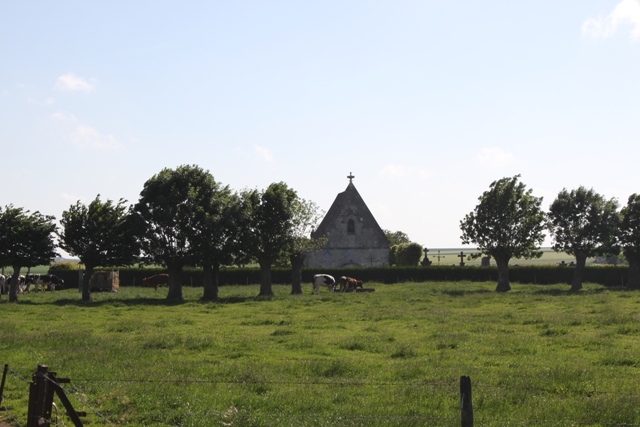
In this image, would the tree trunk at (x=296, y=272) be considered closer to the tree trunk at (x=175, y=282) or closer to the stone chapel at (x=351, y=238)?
the tree trunk at (x=175, y=282)

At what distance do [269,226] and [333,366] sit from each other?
30.1 m

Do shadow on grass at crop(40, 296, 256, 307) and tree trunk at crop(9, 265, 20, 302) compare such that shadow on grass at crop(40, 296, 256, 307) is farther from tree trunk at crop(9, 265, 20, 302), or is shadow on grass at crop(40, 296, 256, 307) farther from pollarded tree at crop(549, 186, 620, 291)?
pollarded tree at crop(549, 186, 620, 291)

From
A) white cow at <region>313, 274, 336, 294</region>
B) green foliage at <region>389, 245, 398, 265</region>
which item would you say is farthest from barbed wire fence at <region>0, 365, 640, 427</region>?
green foliage at <region>389, 245, 398, 265</region>

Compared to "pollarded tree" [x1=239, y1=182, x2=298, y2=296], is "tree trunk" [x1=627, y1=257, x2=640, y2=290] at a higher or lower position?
lower

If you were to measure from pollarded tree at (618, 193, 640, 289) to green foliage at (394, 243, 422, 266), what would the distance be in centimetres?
2476

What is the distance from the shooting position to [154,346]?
61.8 ft

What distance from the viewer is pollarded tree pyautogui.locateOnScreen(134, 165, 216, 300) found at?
4162 centimetres

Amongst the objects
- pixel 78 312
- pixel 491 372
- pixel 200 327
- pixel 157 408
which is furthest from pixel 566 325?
pixel 78 312

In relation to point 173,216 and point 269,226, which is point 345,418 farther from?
point 269,226

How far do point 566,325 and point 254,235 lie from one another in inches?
933

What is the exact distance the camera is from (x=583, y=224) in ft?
177

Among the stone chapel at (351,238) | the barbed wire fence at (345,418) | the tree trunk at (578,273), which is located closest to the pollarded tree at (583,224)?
the tree trunk at (578,273)

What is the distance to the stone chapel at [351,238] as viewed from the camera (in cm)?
7131

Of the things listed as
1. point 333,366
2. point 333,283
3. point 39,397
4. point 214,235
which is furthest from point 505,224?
point 39,397
